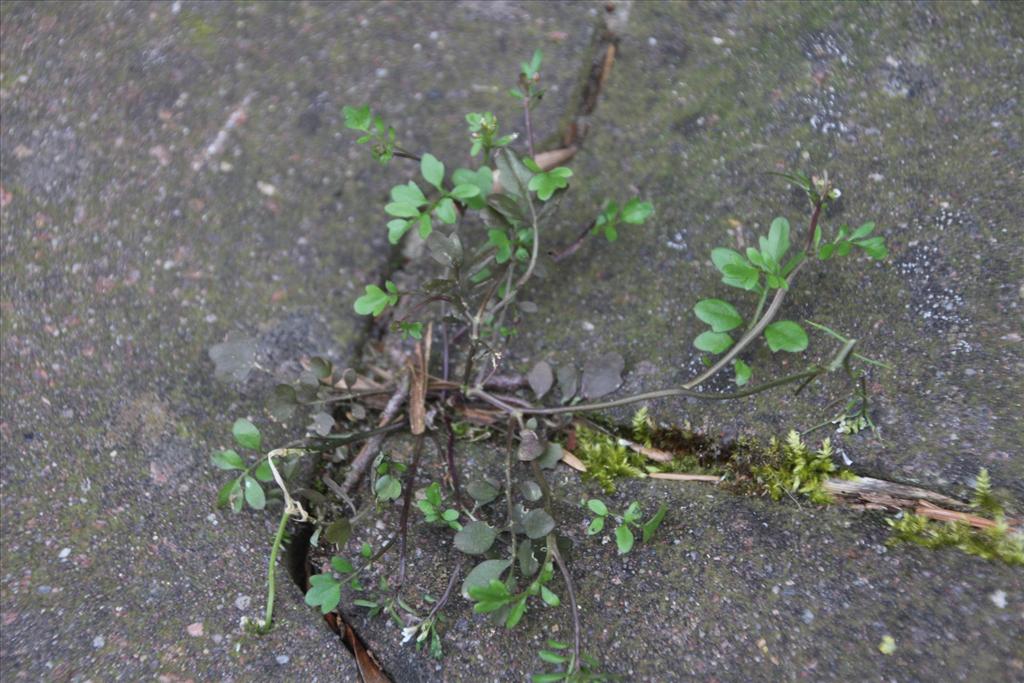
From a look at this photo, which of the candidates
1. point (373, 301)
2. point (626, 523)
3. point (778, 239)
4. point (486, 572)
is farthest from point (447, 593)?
point (778, 239)

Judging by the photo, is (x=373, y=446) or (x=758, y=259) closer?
(x=758, y=259)

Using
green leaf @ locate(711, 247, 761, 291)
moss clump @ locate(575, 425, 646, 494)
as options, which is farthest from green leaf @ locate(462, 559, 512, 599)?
green leaf @ locate(711, 247, 761, 291)

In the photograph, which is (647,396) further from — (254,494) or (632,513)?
(254,494)

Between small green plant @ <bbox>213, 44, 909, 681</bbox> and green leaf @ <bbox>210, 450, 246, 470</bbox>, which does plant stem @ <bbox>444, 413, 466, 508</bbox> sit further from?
green leaf @ <bbox>210, 450, 246, 470</bbox>

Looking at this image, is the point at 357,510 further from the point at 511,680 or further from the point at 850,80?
the point at 850,80

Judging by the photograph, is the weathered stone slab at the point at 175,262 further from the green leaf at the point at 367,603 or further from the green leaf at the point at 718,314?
the green leaf at the point at 718,314

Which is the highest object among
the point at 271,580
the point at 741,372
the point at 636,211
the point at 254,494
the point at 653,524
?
the point at 636,211
